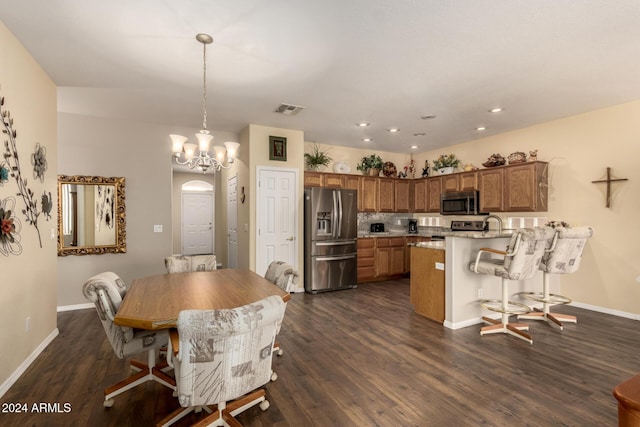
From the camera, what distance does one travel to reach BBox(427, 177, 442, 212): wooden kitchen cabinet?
6.38m

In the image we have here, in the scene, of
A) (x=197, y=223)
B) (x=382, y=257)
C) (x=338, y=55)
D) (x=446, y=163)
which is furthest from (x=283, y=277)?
(x=197, y=223)

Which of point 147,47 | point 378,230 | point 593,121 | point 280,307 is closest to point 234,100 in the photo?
point 147,47

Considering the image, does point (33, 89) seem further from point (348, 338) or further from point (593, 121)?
point (593, 121)

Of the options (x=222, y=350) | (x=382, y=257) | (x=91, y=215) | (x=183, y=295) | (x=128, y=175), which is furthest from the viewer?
(x=382, y=257)

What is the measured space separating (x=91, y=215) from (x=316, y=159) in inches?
146

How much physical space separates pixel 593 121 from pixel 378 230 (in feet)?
12.9

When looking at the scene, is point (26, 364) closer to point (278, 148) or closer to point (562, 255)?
point (278, 148)

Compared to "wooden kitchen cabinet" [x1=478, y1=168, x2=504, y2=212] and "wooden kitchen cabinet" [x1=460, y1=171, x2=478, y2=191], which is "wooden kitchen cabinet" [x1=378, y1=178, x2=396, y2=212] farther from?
"wooden kitchen cabinet" [x1=478, y1=168, x2=504, y2=212]

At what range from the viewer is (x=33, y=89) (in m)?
2.88

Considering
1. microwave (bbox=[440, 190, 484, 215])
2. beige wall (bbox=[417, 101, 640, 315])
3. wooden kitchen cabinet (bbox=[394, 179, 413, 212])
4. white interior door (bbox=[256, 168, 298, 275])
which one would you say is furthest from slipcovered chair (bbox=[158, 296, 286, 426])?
wooden kitchen cabinet (bbox=[394, 179, 413, 212])

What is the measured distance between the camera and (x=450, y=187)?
19.9 ft

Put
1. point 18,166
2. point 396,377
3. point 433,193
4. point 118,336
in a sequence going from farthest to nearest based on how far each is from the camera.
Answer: point 433,193, point 18,166, point 396,377, point 118,336

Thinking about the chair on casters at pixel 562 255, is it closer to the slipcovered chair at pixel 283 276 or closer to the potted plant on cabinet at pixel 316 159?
the slipcovered chair at pixel 283 276

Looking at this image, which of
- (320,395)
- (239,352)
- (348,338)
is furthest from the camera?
(348,338)
